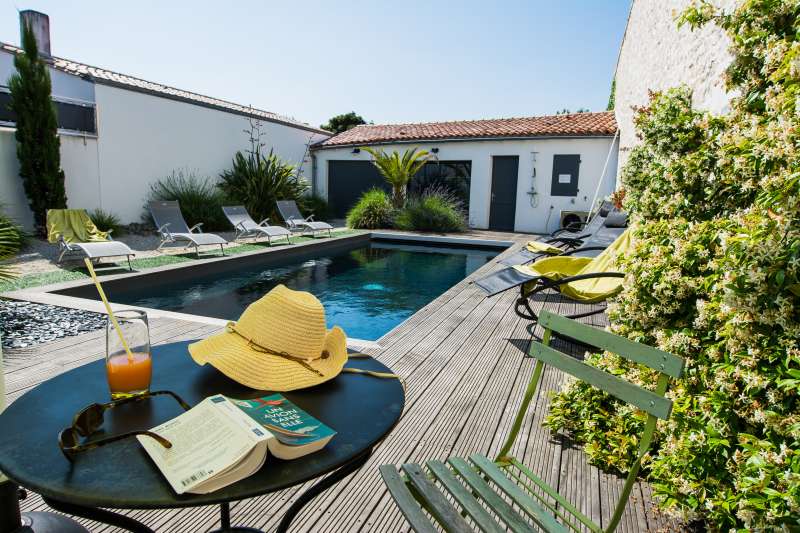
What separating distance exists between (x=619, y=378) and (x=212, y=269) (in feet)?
23.2

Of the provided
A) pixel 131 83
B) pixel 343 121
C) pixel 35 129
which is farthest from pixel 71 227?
pixel 343 121

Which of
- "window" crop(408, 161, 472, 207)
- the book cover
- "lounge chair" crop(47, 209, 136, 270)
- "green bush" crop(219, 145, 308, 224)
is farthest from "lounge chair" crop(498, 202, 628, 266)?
"green bush" crop(219, 145, 308, 224)

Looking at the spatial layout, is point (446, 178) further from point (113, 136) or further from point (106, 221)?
point (106, 221)

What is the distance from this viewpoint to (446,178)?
15.2 metres

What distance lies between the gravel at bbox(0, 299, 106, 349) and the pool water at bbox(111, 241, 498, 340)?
1170 millimetres

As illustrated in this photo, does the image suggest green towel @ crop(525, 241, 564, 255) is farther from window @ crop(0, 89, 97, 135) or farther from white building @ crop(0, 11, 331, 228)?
window @ crop(0, 89, 97, 135)

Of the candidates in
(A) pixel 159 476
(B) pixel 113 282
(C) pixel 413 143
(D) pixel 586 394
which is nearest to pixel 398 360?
(D) pixel 586 394

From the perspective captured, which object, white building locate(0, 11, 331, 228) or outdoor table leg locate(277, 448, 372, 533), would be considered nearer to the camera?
outdoor table leg locate(277, 448, 372, 533)

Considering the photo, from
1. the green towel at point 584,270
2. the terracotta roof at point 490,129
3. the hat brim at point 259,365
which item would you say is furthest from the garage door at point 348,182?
the hat brim at point 259,365

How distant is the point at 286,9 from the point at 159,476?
38.9 feet

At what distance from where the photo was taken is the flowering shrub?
51.3 inches

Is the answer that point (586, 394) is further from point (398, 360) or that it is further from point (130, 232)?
point (130, 232)

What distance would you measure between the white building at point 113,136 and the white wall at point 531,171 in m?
6.38

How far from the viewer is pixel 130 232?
35.1 ft
